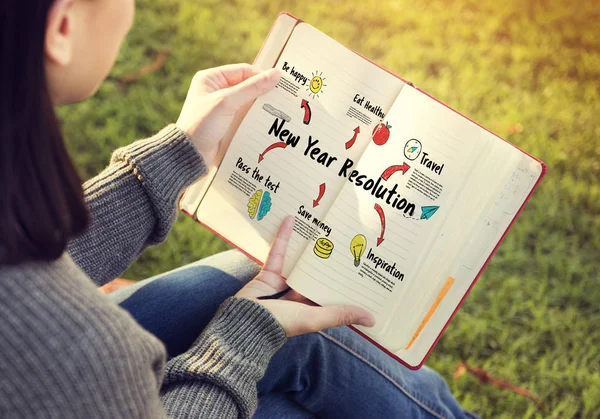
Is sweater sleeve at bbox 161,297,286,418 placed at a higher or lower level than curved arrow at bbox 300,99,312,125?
lower

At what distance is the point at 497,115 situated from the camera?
5.90 ft

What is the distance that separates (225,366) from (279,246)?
22cm

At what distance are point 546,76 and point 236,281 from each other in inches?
53.0

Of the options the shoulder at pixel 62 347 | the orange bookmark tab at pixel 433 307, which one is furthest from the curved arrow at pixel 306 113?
the shoulder at pixel 62 347

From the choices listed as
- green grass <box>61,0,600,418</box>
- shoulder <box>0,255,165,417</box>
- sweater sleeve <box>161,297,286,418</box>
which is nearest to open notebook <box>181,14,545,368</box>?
sweater sleeve <box>161,297,286,418</box>

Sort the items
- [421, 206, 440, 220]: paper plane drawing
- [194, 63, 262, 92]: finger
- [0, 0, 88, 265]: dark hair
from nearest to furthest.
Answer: [0, 0, 88, 265]: dark hair < [421, 206, 440, 220]: paper plane drawing < [194, 63, 262, 92]: finger

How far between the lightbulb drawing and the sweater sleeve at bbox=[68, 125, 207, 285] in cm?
28

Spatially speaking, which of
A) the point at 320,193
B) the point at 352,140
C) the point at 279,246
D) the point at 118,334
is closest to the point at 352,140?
the point at 352,140

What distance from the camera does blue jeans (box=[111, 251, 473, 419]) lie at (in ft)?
3.21

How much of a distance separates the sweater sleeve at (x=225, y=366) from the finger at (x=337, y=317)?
5 cm

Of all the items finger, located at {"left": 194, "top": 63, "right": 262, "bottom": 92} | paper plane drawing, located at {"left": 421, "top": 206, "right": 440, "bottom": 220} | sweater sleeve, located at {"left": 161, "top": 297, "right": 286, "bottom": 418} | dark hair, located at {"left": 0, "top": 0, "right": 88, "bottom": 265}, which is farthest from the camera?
finger, located at {"left": 194, "top": 63, "right": 262, "bottom": 92}

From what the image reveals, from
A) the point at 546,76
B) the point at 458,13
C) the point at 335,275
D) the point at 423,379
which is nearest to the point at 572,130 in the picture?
the point at 546,76

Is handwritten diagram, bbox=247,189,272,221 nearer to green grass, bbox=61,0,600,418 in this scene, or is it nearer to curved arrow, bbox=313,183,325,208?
curved arrow, bbox=313,183,325,208

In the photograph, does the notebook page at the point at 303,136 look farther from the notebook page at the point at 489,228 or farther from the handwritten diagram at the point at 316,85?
the notebook page at the point at 489,228
